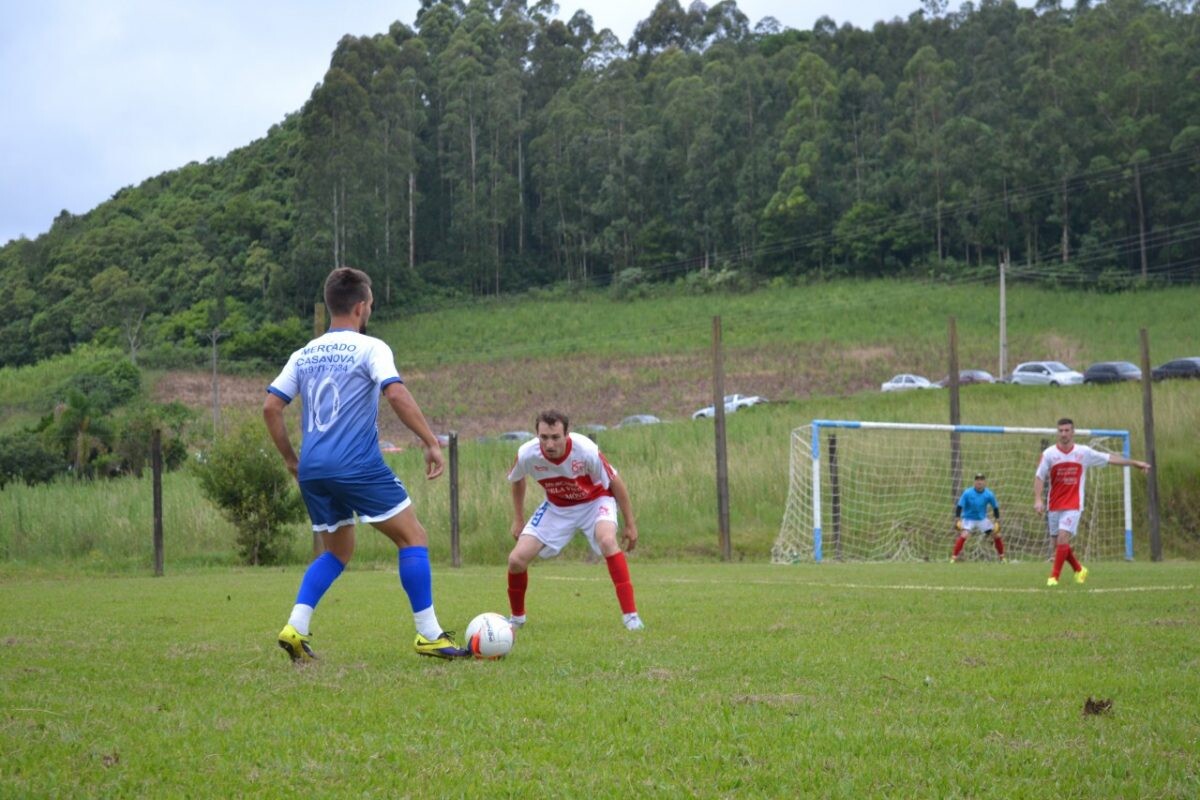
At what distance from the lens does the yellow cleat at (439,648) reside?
726 cm

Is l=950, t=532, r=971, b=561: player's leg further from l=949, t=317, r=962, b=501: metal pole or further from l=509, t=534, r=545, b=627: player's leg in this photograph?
l=509, t=534, r=545, b=627: player's leg

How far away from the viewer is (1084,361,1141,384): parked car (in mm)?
50719

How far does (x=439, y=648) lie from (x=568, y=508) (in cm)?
275

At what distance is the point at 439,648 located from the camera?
7.27 metres

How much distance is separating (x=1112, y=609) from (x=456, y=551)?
43.3 ft

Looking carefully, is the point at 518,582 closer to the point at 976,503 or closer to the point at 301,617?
the point at 301,617

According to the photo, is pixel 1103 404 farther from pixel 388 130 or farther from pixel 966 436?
pixel 388 130

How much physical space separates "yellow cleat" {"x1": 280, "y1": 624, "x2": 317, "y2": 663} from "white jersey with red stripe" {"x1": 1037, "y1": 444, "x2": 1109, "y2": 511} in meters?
10.3

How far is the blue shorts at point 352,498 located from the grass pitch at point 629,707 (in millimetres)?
781

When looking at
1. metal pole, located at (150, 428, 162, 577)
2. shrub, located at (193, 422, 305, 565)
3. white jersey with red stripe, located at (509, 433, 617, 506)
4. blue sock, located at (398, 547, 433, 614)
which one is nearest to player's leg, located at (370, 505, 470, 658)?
blue sock, located at (398, 547, 433, 614)

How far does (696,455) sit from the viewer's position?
103ft

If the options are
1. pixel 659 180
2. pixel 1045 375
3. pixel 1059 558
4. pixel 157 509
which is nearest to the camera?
pixel 1059 558

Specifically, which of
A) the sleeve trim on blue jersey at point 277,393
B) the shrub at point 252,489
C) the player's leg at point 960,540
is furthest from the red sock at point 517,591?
the player's leg at point 960,540

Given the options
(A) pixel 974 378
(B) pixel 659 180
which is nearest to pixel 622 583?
(A) pixel 974 378
